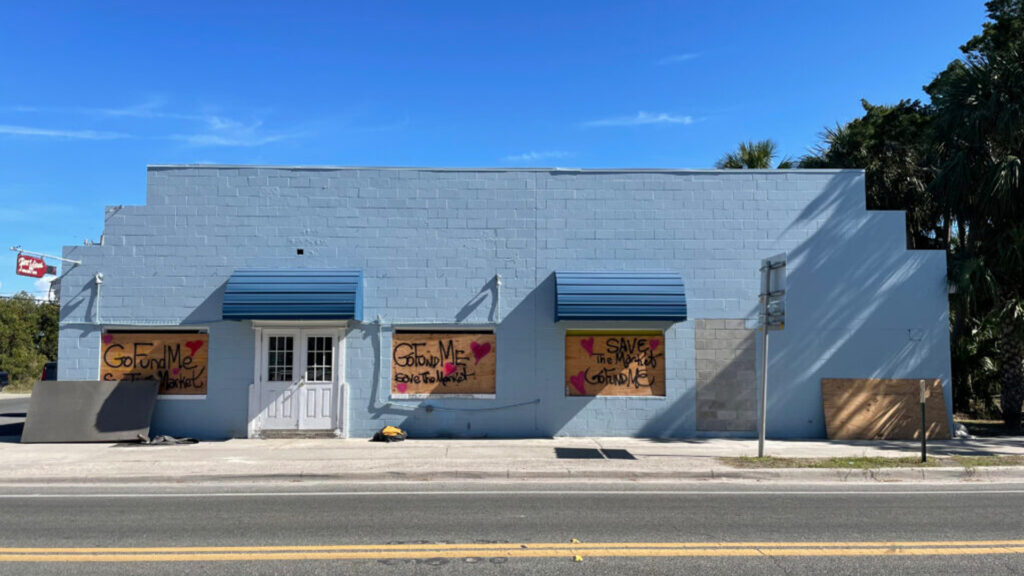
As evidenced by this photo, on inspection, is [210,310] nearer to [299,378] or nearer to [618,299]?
[299,378]

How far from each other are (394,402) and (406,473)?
407 centimetres

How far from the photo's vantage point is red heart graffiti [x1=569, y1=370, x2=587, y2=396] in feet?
48.5

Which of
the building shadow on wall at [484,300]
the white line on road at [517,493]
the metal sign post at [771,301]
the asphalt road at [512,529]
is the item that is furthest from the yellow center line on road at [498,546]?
the building shadow on wall at [484,300]

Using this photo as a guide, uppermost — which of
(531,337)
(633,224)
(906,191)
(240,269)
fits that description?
(906,191)

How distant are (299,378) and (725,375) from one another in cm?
862

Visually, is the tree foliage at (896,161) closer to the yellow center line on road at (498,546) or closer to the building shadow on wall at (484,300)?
the building shadow on wall at (484,300)

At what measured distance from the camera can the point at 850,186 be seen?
50.1 ft

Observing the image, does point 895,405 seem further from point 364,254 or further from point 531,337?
point 364,254

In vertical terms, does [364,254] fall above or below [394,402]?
above

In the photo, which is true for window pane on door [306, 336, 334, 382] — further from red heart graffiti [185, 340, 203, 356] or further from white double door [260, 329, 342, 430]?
red heart graffiti [185, 340, 203, 356]

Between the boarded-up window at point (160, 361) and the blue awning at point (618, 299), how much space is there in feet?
24.0

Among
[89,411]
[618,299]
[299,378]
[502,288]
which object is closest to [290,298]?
[299,378]

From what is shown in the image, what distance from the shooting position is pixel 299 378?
14.7m

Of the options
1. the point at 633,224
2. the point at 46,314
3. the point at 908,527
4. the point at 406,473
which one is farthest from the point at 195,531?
the point at 46,314
